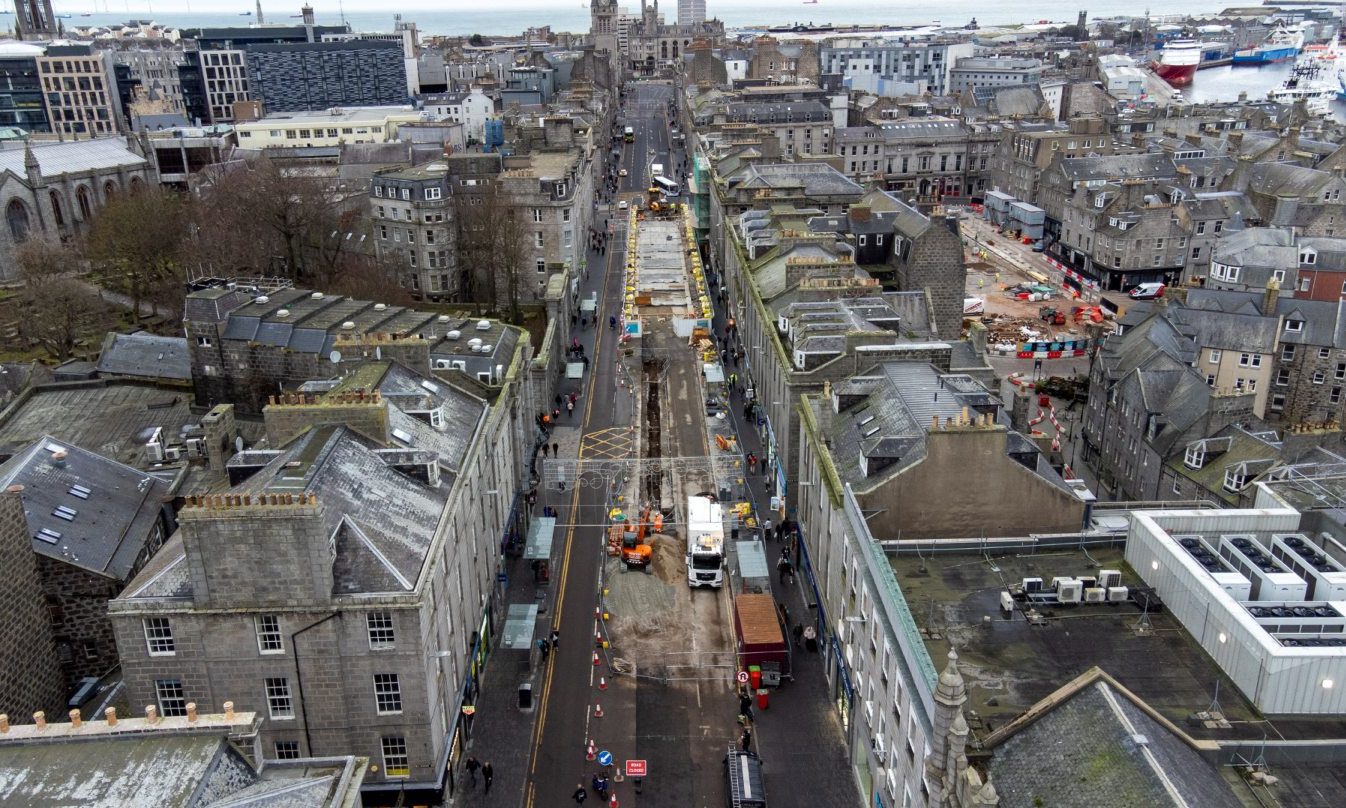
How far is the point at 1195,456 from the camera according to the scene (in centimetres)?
5406

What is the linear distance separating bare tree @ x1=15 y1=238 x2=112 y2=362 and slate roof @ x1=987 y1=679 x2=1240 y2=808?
85.7 meters

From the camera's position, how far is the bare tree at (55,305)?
277ft

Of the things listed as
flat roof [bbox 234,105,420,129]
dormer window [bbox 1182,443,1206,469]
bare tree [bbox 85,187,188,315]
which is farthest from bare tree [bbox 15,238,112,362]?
dormer window [bbox 1182,443,1206,469]

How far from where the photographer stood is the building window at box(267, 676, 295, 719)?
114 ft

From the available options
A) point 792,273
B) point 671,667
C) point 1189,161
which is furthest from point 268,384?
point 1189,161

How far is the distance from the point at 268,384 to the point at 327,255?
3977 centimetres

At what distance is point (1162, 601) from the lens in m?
33.2

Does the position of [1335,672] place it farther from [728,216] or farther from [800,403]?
[728,216]

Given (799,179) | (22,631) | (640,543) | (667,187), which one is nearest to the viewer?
(22,631)

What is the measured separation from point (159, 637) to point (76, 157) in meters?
Answer: 116

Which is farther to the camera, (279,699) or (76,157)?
(76,157)

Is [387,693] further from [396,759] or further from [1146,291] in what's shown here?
[1146,291]

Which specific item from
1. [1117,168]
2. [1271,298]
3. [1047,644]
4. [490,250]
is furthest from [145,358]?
[1117,168]

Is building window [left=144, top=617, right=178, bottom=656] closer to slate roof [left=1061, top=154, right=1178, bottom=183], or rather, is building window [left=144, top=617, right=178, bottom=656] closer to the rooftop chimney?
the rooftop chimney
